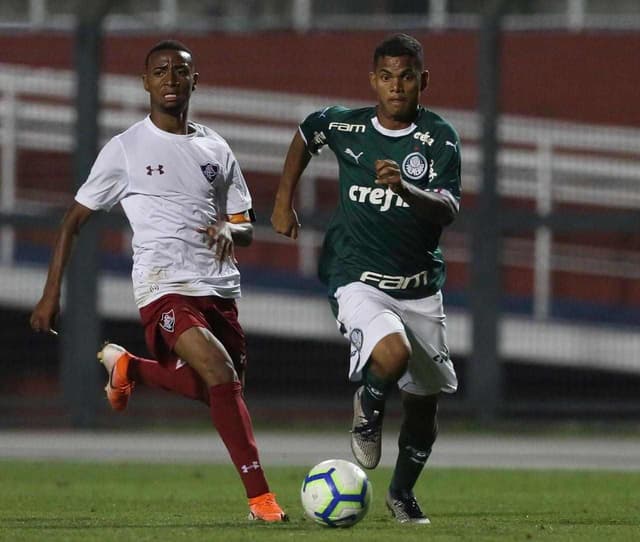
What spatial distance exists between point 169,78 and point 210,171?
495mm

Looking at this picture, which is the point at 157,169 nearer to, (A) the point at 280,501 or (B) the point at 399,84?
A: (B) the point at 399,84

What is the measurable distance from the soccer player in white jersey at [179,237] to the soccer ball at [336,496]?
1.45ft

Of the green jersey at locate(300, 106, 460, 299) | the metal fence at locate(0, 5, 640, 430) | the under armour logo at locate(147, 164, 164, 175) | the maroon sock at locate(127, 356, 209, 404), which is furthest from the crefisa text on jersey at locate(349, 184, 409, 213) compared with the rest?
the metal fence at locate(0, 5, 640, 430)

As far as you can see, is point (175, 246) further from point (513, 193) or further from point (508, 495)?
point (513, 193)

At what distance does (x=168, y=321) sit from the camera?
770 centimetres

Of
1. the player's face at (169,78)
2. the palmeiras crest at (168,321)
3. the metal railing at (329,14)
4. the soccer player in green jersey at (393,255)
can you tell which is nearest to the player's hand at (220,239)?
the palmeiras crest at (168,321)

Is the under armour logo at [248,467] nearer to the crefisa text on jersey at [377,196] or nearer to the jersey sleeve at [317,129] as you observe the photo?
the crefisa text on jersey at [377,196]

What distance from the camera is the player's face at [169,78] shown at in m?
7.87

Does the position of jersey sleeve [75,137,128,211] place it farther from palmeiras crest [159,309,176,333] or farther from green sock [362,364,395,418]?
green sock [362,364,395,418]

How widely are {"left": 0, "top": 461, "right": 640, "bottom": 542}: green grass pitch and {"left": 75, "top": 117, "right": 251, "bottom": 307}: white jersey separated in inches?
46.2

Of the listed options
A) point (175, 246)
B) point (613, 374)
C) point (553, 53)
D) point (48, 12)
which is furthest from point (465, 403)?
point (175, 246)

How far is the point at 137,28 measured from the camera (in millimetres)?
15289

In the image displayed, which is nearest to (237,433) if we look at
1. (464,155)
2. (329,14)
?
(464,155)

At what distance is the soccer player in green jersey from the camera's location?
758cm
